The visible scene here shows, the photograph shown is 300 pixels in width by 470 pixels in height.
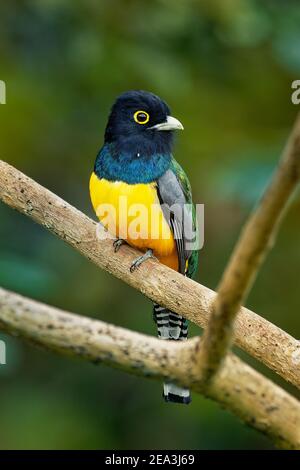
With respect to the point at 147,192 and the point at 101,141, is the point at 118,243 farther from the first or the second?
the point at 101,141

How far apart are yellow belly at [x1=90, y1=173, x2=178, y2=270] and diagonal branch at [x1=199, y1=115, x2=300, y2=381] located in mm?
2417

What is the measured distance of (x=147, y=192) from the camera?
5.48 metres

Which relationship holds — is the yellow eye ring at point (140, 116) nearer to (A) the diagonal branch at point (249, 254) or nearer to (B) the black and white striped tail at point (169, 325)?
(B) the black and white striped tail at point (169, 325)

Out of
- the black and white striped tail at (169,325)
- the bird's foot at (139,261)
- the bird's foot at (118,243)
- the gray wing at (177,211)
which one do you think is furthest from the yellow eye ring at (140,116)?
the black and white striped tail at (169,325)

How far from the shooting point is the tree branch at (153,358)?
3.00 metres

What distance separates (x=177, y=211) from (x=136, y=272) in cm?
68

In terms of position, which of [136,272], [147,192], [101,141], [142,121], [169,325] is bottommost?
[136,272]

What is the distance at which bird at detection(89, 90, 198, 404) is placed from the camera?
17.9 feet

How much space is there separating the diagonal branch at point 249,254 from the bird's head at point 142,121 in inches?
115

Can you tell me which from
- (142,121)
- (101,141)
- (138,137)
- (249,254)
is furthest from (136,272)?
(101,141)

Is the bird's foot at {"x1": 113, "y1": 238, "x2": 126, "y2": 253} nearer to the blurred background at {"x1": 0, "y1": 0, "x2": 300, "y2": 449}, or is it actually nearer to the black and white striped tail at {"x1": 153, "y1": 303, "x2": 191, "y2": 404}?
the black and white striped tail at {"x1": 153, "y1": 303, "x2": 191, "y2": 404}

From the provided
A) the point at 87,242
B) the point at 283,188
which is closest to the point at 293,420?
the point at 283,188

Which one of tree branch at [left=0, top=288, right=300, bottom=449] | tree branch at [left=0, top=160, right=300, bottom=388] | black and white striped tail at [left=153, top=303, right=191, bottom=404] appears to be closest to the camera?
tree branch at [left=0, top=288, right=300, bottom=449]

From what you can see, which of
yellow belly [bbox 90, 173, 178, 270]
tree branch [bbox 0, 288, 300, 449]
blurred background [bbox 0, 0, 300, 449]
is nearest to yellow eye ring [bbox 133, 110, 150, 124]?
yellow belly [bbox 90, 173, 178, 270]
